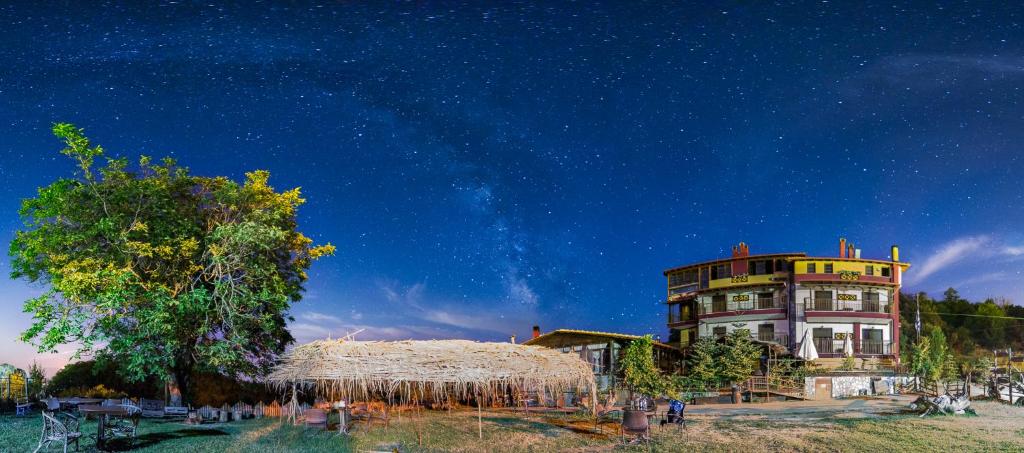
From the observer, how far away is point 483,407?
3152cm

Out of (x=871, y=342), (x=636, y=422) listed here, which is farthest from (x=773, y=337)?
(x=636, y=422)

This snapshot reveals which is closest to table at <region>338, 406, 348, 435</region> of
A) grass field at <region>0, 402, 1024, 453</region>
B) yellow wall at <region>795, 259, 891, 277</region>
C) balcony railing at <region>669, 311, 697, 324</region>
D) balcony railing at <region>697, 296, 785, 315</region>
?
grass field at <region>0, 402, 1024, 453</region>

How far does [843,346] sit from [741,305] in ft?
22.6

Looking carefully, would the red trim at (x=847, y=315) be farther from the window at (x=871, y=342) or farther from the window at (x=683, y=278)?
the window at (x=683, y=278)

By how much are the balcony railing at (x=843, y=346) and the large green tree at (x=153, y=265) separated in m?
35.2

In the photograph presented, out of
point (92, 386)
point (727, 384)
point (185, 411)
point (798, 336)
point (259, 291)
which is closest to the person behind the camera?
point (185, 411)

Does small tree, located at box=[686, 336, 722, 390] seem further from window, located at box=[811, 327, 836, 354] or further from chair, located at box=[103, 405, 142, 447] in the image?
chair, located at box=[103, 405, 142, 447]

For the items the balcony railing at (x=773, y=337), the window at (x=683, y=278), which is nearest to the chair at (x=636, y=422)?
the balcony railing at (x=773, y=337)

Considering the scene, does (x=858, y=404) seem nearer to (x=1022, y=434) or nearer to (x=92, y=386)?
(x=1022, y=434)

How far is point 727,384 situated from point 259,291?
23.2 metres

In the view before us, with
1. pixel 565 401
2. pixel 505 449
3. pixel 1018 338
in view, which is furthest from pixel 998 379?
pixel 1018 338

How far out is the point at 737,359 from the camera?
35844 mm

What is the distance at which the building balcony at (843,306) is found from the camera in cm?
4791

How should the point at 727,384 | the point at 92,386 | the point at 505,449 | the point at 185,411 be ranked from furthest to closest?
the point at 727,384 → the point at 92,386 → the point at 185,411 → the point at 505,449
